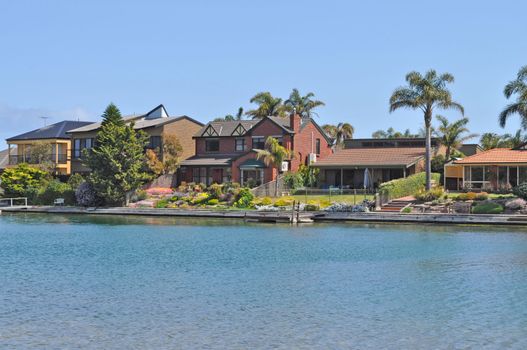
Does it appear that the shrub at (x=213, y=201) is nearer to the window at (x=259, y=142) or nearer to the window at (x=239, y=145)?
the window at (x=259, y=142)

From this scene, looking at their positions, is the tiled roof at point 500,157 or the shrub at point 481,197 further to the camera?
the tiled roof at point 500,157

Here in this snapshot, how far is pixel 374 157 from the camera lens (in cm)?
6662

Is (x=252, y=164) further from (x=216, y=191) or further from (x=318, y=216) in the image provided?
(x=318, y=216)

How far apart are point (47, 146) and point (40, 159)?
1.66 meters

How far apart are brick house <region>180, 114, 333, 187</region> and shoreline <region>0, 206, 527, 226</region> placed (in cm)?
1093

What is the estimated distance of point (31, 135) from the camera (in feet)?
274

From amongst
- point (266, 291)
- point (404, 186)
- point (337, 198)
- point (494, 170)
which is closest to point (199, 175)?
point (337, 198)

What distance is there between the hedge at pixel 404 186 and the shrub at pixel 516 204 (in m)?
8.63

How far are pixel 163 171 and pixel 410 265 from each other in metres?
45.5

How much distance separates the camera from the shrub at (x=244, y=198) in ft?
191

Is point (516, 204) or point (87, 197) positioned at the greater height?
point (87, 197)

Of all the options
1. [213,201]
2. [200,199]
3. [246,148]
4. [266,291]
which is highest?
[246,148]

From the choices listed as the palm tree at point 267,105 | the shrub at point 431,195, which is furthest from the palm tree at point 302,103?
the shrub at point 431,195

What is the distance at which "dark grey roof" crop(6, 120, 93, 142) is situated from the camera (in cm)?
8181
